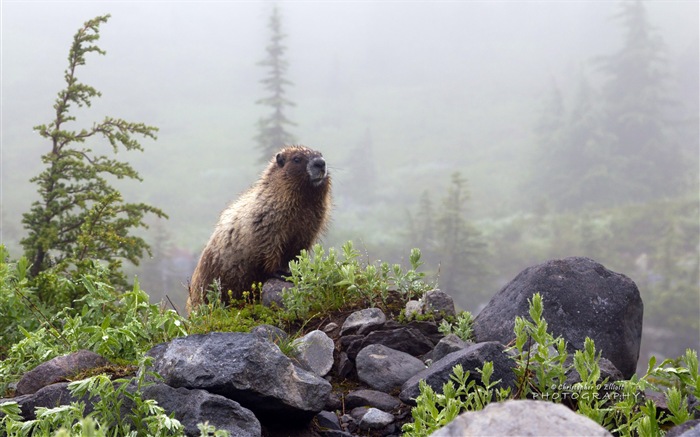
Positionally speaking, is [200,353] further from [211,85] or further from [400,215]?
[211,85]

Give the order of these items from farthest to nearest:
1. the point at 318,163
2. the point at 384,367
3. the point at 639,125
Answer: the point at 639,125, the point at 318,163, the point at 384,367

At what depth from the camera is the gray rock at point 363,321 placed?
561 cm

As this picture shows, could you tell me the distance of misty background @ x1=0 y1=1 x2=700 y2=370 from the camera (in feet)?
142

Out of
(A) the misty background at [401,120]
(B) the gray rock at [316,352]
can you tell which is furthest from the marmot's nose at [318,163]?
(A) the misty background at [401,120]

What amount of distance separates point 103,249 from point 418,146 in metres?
76.0

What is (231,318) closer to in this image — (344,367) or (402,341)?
(344,367)

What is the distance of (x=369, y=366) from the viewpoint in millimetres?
5027

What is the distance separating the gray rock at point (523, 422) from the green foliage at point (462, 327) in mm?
2698

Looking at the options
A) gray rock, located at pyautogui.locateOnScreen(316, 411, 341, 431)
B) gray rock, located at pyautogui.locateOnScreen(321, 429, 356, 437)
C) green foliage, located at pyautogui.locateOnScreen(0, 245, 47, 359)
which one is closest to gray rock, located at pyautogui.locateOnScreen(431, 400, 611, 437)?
gray rock, located at pyautogui.locateOnScreen(321, 429, 356, 437)

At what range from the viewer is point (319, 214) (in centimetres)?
870

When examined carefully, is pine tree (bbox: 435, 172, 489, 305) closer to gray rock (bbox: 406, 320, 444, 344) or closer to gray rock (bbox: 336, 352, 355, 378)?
gray rock (bbox: 406, 320, 444, 344)

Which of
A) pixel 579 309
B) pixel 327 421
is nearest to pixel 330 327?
pixel 327 421

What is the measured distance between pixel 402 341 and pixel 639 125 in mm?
58851

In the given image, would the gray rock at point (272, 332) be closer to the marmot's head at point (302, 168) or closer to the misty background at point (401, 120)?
the marmot's head at point (302, 168)
